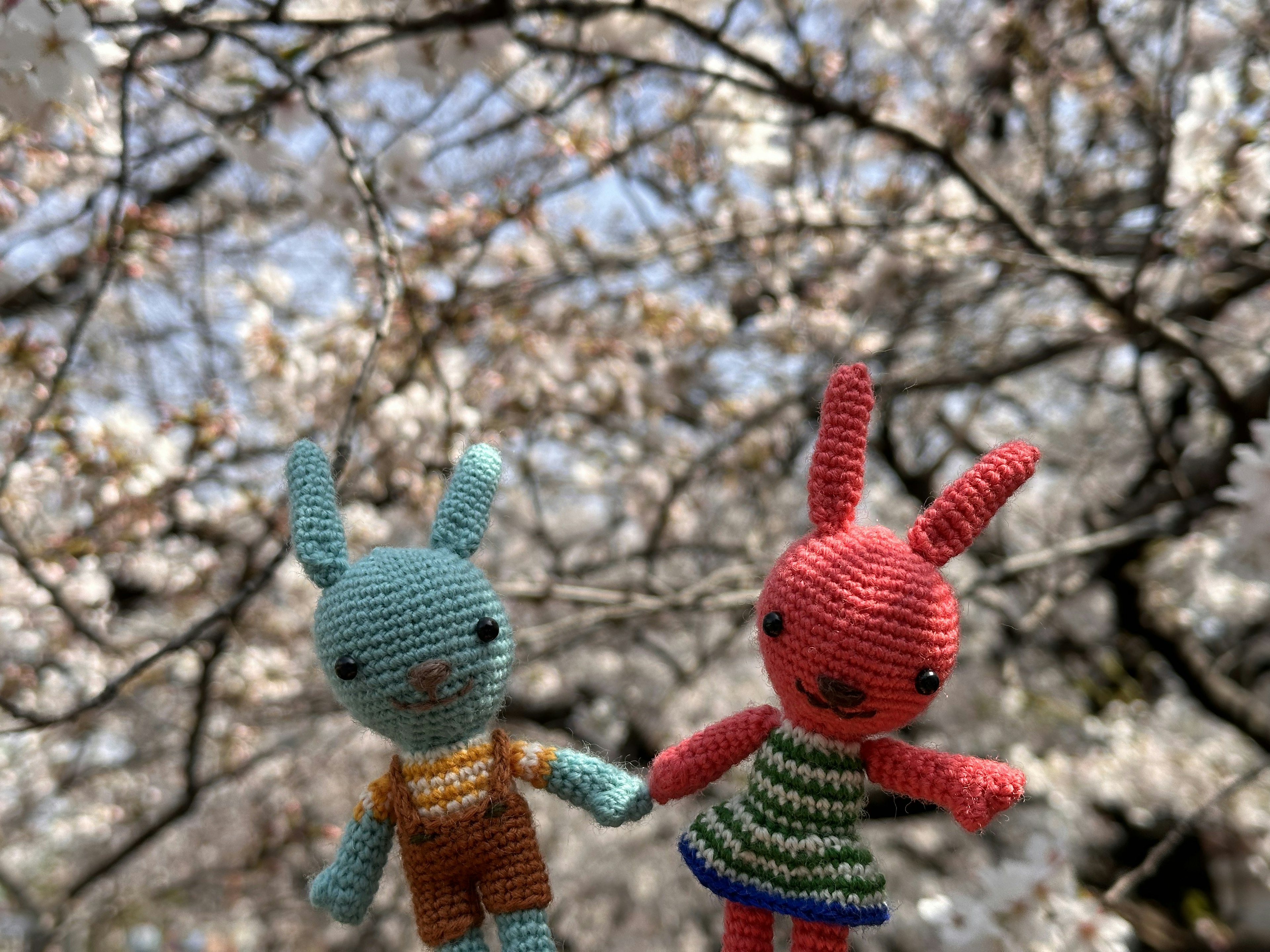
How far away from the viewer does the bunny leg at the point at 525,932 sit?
728mm

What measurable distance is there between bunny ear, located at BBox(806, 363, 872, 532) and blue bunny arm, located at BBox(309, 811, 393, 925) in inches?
20.0

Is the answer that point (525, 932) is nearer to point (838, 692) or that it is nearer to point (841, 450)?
point (838, 692)

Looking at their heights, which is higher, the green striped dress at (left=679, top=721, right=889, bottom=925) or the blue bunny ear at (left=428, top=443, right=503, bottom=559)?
the blue bunny ear at (left=428, top=443, right=503, bottom=559)

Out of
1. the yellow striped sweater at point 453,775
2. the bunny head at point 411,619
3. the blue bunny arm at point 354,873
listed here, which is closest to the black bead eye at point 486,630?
the bunny head at point 411,619

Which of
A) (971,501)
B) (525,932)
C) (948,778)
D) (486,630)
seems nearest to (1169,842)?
(948,778)

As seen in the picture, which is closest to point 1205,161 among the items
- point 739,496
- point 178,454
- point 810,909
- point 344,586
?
point 810,909

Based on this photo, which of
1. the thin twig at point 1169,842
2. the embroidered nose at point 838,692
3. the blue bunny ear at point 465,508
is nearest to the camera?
the embroidered nose at point 838,692

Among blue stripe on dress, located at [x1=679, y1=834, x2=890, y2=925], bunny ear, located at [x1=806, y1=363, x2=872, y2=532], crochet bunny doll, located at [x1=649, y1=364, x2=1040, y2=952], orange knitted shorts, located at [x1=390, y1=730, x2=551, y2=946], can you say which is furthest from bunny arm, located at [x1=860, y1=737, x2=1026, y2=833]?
orange knitted shorts, located at [x1=390, y1=730, x2=551, y2=946]

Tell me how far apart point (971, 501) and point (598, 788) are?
420 millimetres

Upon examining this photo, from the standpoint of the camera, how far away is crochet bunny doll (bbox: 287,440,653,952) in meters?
0.70

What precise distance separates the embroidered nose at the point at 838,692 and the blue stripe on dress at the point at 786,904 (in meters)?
0.17

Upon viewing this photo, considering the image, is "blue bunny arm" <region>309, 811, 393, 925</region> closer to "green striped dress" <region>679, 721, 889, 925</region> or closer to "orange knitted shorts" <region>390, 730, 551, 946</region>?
"orange knitted shorts" <region>390, 730, 551, 946</region>

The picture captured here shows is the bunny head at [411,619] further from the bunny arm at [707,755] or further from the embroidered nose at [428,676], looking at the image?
the bunny arm at [707,755]

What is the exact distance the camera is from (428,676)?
0.68m
